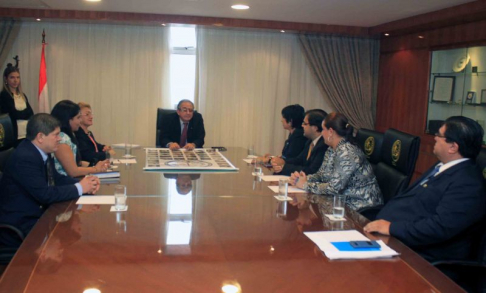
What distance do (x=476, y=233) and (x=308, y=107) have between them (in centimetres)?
496

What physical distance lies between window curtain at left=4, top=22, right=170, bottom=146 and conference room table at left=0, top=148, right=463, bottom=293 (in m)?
4.29

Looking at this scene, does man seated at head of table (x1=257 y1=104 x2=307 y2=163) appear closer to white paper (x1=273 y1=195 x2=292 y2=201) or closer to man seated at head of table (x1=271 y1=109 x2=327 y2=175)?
man seated at head of table (x1=271 y1=109 x2=327 y2=175)

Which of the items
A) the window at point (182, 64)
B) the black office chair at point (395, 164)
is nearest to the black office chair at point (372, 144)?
the black office chair at point (395, 164)

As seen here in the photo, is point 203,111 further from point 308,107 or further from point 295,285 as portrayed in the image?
point 295,285

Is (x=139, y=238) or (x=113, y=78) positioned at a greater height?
(x=113, y=78)

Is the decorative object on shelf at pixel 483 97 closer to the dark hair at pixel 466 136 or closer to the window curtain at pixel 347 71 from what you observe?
the window curtain at pixel 347 71

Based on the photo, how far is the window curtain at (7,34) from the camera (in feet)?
20.6

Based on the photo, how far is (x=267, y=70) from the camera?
7082mm

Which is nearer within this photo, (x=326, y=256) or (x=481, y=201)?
(x=326, y=256)

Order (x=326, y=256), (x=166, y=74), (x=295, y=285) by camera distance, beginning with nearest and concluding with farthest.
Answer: (x=295, y=285) < (x=326, y=256) < (x=166, y=74)

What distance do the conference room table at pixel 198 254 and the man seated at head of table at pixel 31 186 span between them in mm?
119

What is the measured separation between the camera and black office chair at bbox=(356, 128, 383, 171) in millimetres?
3489

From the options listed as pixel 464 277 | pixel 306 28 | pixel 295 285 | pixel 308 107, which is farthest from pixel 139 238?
pixel 308 107

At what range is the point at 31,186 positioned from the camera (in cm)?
261
